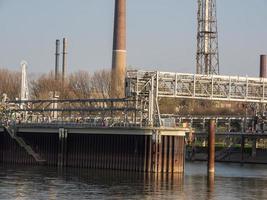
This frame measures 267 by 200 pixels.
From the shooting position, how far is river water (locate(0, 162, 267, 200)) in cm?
8225

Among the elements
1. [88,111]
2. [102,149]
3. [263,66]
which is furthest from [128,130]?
[263,66]

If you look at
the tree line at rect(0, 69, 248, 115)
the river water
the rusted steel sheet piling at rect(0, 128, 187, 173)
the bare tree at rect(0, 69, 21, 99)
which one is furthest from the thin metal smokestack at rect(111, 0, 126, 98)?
the river water

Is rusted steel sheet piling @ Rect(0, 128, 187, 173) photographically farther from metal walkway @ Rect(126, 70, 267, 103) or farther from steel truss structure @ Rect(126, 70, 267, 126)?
metal walkway @ Rect(126, 70, 267, 103)

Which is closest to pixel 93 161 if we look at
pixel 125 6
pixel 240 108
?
pixel 125 6

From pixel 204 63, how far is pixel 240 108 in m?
20.2

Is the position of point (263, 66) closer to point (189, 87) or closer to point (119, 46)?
point (119, 46)

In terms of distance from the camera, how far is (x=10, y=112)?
12825 centimetres

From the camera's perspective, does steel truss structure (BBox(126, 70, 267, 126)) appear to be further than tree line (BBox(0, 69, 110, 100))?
No

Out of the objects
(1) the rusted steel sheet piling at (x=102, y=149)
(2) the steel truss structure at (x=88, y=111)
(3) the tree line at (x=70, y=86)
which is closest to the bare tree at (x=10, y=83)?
(3) the tree line at (x=70, y=86)

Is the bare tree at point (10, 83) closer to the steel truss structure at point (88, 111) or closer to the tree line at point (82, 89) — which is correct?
the tree line at point (82, 89)

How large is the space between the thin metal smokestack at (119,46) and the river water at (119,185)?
6175 centimetres

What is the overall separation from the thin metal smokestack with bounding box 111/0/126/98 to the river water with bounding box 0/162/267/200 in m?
61.8

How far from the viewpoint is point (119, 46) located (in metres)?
175

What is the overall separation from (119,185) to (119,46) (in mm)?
86584
